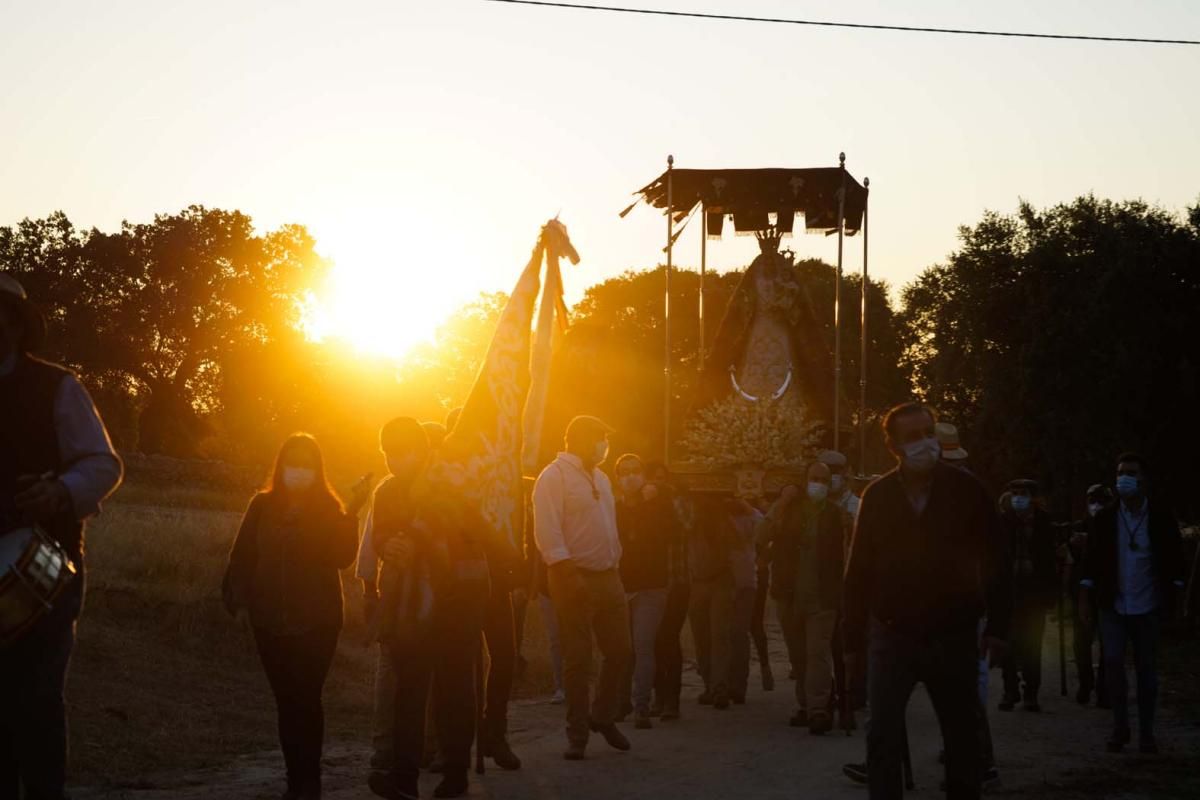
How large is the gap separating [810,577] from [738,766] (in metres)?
2.87

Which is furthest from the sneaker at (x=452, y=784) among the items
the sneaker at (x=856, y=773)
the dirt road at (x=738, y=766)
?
the sneaker at (x=856, y=773)

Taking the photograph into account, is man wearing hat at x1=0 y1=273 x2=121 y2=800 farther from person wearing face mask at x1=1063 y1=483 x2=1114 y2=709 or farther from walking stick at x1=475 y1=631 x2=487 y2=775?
person wearing face mask at x1=1063 y1=483 x2=1114 y2=709

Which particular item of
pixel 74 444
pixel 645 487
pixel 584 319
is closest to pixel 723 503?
pixel 645 487

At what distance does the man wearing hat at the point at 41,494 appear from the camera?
560 centimetres

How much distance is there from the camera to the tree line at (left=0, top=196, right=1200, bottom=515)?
145ft

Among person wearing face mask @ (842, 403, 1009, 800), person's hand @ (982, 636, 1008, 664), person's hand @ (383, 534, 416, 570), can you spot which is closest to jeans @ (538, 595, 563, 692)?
person's hand @ (383, 534, 416, 570)

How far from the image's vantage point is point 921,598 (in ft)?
24.8

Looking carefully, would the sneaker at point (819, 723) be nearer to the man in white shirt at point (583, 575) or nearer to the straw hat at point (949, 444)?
the man in white shirt at point (583, 575)

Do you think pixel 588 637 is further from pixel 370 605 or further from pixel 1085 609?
pixel 1085 609

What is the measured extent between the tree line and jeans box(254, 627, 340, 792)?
30.3 m

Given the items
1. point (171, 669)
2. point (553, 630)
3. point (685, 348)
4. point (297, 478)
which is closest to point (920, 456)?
point (297, 478)

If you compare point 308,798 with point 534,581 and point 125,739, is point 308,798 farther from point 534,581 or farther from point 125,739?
point 534,581

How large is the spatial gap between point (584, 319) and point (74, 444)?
7121 centimetres

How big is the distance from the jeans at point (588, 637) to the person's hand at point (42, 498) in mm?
6600
